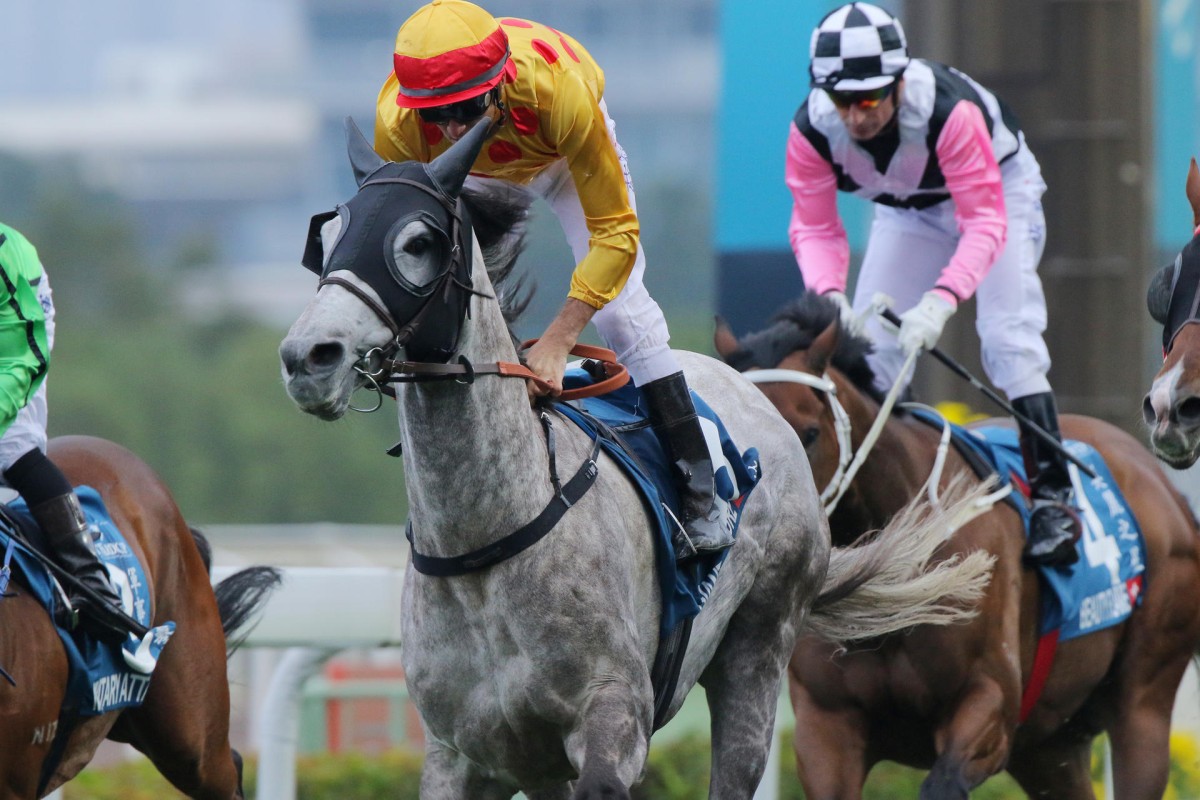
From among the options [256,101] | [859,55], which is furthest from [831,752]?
[256,101]

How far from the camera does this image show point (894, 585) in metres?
4.25

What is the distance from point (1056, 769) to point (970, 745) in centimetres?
115

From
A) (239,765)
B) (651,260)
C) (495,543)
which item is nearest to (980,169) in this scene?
(495,543)

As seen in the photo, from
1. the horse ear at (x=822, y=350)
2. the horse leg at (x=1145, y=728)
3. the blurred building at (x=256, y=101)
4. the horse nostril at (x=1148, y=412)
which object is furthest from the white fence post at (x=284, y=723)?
the blurred building at (x=256, y=101)

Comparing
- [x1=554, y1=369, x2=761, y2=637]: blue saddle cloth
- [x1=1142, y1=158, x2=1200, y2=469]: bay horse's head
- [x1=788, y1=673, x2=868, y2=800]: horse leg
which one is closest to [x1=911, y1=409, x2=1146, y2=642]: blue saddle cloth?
[x1=788, y1=673, x2=868, y2=800]: horse leg

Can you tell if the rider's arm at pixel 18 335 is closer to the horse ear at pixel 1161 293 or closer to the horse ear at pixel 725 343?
the horse ear at pixel 725 343

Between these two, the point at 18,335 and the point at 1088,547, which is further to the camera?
the point at 1088,547

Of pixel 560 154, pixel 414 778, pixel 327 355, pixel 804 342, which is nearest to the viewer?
pixel 327 355

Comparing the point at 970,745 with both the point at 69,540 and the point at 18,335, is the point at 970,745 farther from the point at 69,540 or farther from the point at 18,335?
the point at 18,335

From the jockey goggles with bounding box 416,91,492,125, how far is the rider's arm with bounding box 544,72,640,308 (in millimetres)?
189

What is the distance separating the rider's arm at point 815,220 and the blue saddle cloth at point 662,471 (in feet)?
4.05

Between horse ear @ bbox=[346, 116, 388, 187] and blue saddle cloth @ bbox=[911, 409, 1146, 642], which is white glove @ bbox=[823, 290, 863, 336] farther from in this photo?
horse ear @ bbox=[346, 116, 388, 187]

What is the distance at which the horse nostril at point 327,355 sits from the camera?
108 inches

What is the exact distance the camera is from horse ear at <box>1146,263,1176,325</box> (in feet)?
11.7
